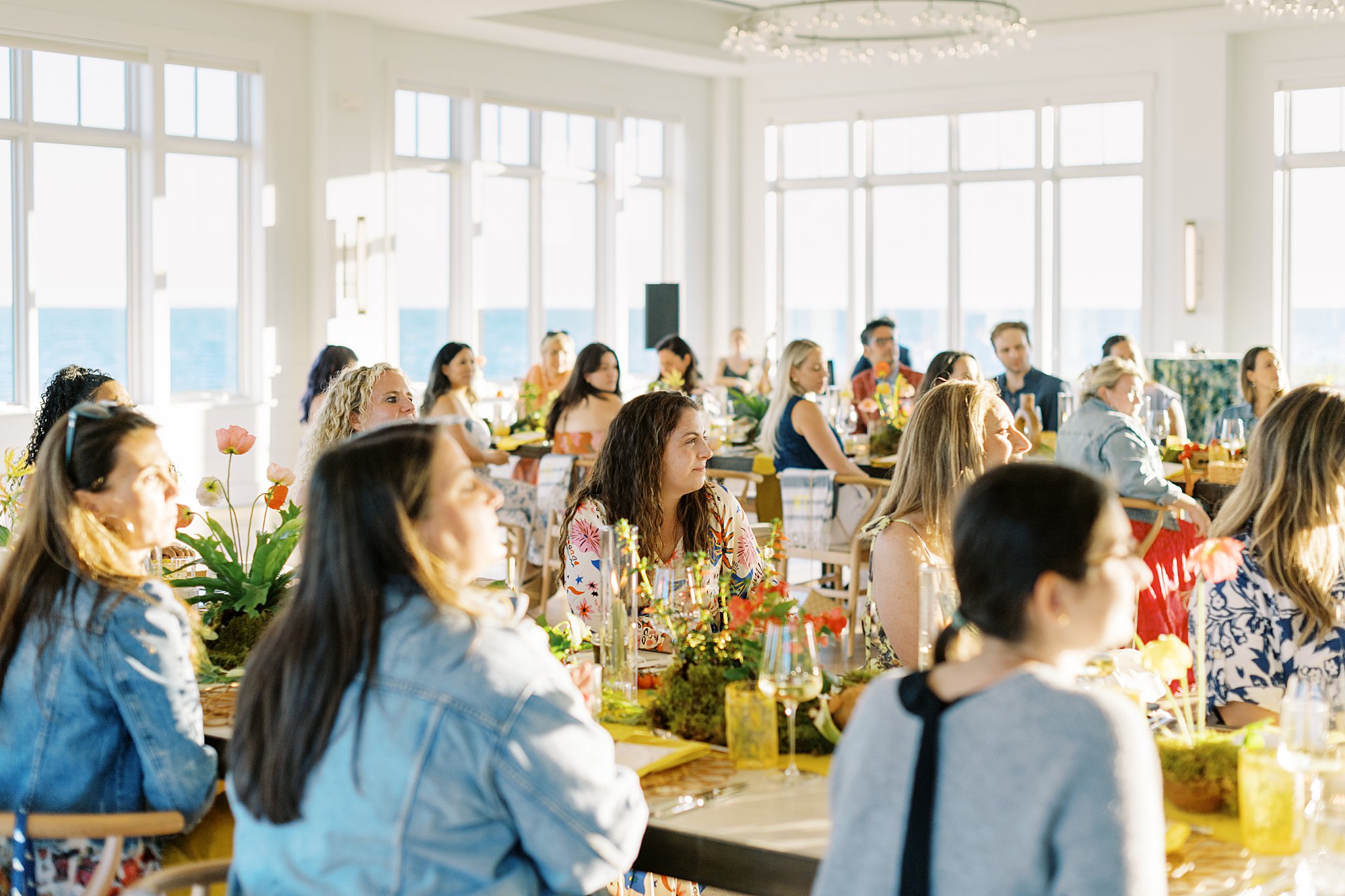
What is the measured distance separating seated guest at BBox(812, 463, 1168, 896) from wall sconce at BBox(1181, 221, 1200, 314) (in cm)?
1102

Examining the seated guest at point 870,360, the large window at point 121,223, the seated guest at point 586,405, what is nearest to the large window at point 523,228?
the large window at point 121,223

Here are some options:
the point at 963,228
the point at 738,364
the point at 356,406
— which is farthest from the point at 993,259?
the point at 356,406

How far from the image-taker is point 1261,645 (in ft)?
10.0

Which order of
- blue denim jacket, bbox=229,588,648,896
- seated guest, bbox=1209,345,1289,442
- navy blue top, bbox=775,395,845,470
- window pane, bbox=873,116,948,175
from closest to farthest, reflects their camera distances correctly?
blue denim jacket, bbox=229,588,648,896 < navy blue top, bbox=775,395,845,470 < seated guest, bbox=1209,345,1289,442 < window pane, bbox=873,116,948,175

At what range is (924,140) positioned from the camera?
13.7 m

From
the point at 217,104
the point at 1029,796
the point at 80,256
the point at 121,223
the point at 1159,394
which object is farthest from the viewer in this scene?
the point at 217,104

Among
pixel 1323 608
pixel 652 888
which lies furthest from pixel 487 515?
pixel 1323 608

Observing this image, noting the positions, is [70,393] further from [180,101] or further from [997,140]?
[997,140]

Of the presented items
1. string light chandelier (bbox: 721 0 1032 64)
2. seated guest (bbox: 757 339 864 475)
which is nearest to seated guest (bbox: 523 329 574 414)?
string light chandelier (bbox: 721 0 1032 64)

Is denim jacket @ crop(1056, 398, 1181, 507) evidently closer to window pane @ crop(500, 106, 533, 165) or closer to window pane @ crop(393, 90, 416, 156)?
window pane @ crop(393, 90, 416, 156)

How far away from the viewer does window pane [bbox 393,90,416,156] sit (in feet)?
39.1

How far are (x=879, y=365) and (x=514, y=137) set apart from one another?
4.94 metres

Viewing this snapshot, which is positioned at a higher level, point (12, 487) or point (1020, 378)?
point (1020, 378)

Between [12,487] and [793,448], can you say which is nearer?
[12,487]
